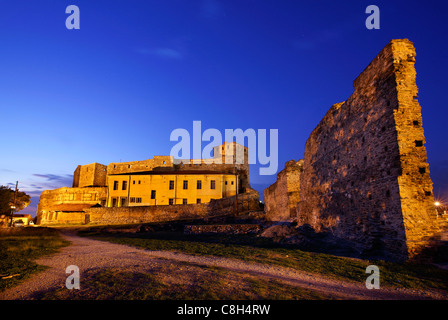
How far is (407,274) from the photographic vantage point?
5.50m

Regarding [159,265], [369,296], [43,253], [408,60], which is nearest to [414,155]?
[408,60]

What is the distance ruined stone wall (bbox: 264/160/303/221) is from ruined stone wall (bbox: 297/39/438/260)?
787cm

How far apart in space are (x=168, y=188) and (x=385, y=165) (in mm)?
37013

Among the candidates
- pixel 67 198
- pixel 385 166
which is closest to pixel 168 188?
pixel 67 198

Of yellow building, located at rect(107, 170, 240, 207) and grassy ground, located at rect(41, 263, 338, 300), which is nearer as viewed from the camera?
grassy ground, located at rect(41, 263, 338, 300)

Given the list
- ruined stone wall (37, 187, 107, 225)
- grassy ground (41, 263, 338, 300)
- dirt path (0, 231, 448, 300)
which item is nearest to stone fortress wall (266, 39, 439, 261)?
dirt path (0, 231, 448, 300)

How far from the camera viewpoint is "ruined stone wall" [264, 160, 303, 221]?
1898 centimetres

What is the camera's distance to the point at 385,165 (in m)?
7.64

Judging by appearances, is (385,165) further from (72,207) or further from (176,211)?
(72,207)

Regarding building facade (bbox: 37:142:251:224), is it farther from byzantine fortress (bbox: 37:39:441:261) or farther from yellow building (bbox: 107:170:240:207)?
byzantine fortress (bbox: 37:39:441:261)

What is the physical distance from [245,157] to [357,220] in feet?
152

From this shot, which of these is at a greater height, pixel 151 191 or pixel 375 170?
pixel 151 191
